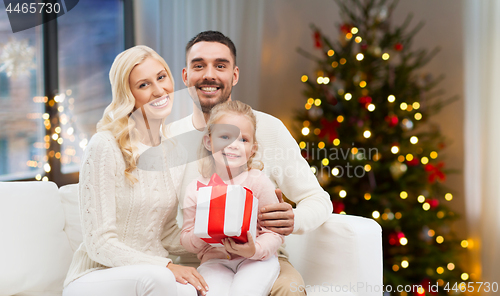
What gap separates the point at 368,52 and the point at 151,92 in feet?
5.11

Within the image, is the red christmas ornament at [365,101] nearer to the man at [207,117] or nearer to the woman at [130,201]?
the man at [207,117]

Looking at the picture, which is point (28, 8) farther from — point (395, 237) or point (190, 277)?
point (395, 237)

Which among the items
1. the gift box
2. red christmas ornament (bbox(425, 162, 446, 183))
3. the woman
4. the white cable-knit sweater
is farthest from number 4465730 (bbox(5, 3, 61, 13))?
red christmas ornament (bbox(425, 162, 446, 183))

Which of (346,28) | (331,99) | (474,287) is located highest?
(346,28)

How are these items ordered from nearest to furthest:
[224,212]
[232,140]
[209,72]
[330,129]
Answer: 1. [224,212]
2. [232,140]
3. [209,72]
4. [330,129]

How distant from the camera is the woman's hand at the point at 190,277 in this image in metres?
1.12

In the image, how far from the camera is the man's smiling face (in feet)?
5.11

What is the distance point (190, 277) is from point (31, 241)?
701 mm

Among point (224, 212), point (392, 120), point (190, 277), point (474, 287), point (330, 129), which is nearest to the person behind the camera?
point (224, 212)

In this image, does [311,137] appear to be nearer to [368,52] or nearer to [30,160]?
[368,52]

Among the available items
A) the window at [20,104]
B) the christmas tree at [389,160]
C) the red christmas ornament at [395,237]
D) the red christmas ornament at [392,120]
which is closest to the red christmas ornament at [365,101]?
the christmas tree at [389,160]

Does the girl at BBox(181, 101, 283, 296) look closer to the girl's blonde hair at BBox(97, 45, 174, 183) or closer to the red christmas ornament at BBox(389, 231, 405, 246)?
the girl's blonde hair at BBox(97, 45, 174, 183)

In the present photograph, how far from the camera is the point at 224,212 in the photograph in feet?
3.39

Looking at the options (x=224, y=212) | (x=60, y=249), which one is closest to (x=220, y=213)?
(x=224, y=212)
